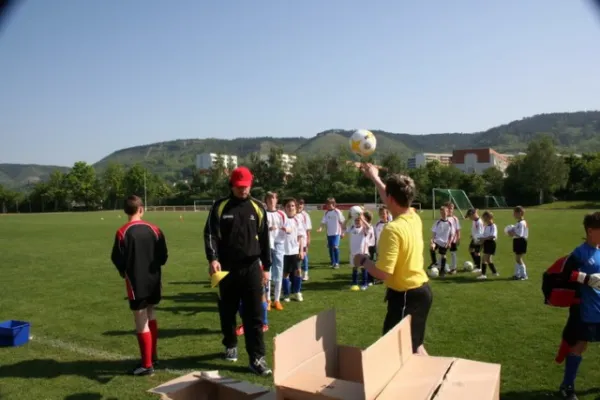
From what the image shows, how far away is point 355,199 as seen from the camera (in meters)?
76.8

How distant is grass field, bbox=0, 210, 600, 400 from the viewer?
519cm

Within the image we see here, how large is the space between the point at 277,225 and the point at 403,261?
5097mm

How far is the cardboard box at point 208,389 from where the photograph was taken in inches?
129

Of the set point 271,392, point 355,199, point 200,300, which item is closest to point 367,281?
point 200,300

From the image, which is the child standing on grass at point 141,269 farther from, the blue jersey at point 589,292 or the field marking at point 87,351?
the blue jersey at point 589,292

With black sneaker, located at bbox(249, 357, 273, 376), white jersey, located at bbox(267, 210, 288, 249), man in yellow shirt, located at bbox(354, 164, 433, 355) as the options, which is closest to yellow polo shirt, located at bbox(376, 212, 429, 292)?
man in yellow shirt, located at bbox(354, 164, 433, 355)

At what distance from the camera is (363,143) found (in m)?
6.56

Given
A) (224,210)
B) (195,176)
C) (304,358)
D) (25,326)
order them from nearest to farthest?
1. (304,358)
2. (224,210)
3. (25,326)
4. (195,176)

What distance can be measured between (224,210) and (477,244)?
28.7 feet

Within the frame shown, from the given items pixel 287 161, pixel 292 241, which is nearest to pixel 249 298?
pixel 292 241

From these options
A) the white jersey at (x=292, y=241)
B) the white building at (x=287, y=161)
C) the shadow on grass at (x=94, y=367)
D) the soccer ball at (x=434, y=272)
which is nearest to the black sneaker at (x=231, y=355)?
the shadow on grass at (x=94, y=367)

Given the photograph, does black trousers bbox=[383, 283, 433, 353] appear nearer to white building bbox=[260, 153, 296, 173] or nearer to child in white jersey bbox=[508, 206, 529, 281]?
child in white jersey bbox=[508, 206, 529, 281]

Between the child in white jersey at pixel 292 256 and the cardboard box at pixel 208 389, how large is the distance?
17.8ft

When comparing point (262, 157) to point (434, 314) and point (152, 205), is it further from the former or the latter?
point (434, 314)
